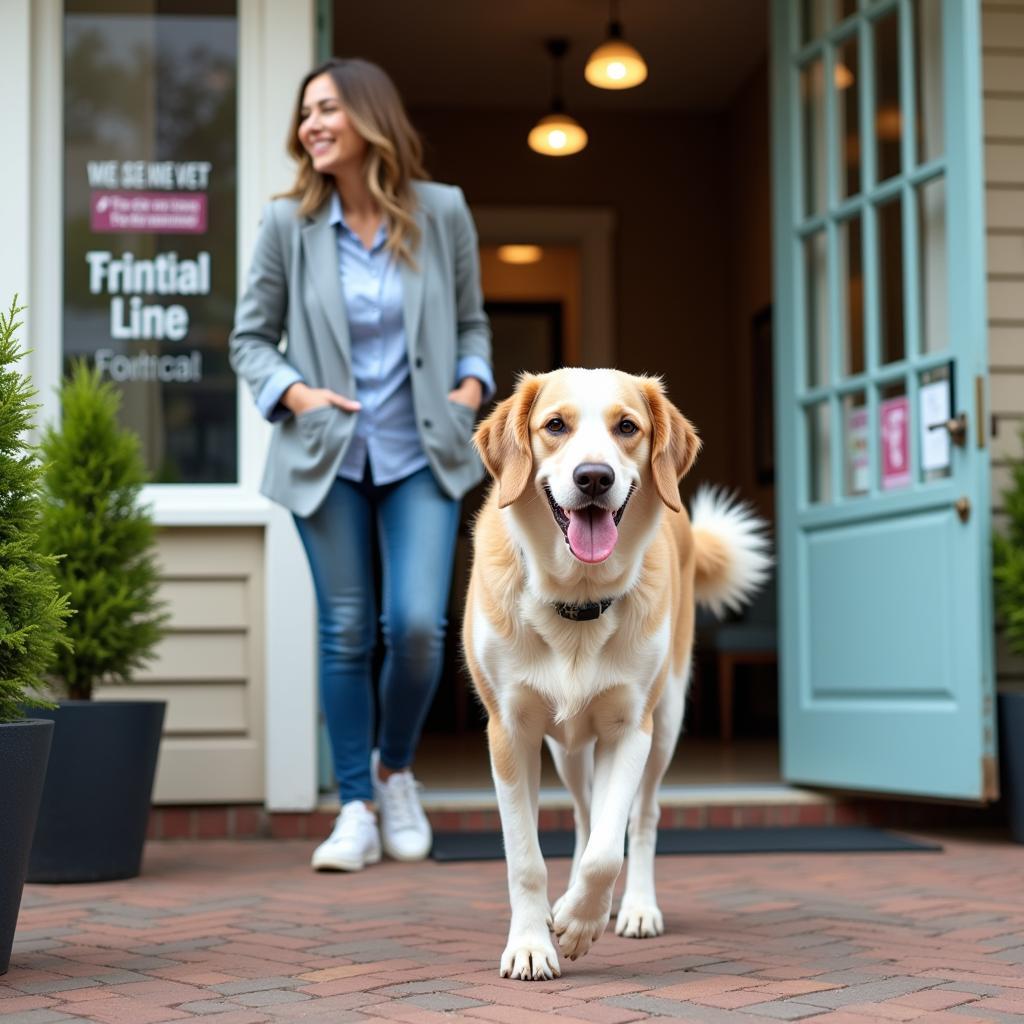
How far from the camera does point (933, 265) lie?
4.66m

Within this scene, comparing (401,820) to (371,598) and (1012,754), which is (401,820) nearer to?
(371,598)

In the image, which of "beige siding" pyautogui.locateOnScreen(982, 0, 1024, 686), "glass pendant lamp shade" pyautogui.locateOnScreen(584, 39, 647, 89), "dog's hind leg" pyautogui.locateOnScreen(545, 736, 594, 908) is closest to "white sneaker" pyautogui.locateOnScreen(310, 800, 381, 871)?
"dog's hind leg" pyautogui.locateOnScreen(545, 736, 594, 908)

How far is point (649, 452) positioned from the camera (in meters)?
2.68

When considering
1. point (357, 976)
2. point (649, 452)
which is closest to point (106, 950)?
point (357, 976)

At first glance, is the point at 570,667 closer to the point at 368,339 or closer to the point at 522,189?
the point at 368,339

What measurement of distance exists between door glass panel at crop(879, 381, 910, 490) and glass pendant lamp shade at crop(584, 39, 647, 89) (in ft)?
9.51

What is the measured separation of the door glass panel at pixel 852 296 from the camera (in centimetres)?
499

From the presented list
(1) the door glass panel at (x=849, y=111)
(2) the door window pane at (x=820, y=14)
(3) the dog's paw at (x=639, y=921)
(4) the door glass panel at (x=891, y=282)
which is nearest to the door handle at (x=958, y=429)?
(4) the door glass panel at (x=891, y=282)

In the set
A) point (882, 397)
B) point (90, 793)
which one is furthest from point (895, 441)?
point (90, 793)

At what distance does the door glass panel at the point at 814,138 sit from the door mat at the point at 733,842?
2.12m

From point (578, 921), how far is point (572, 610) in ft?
1.75

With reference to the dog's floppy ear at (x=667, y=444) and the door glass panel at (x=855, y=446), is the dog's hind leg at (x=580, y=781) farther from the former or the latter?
the door glass panel at (x=855, y=446)

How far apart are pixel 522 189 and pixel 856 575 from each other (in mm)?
5305

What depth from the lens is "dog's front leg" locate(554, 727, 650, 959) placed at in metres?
2.52
